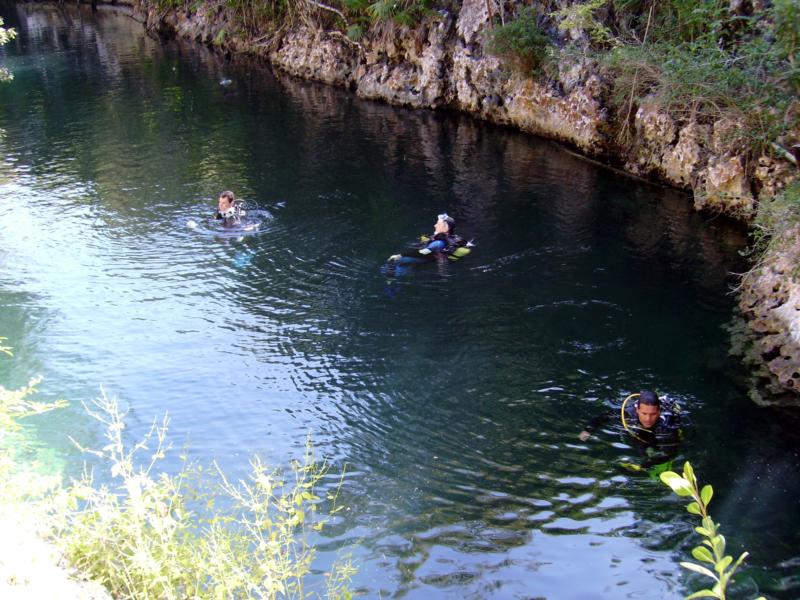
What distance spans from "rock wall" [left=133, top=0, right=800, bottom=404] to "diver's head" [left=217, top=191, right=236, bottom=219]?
430 inches

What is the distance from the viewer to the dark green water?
8.10 m

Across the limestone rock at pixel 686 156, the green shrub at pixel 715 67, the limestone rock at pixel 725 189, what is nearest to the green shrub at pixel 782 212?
the green shrub at pixel 715 67

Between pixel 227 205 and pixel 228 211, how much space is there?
144 mm

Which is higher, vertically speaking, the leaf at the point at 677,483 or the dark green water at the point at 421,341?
the leaf at the point at 677,483

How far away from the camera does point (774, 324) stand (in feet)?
39.2

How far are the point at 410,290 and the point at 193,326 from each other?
4.10 metres

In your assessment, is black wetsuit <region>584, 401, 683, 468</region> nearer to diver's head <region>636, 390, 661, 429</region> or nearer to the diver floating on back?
diver's head <region>636, 390, 661, 429</region>

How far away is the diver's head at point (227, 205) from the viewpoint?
53.0ft

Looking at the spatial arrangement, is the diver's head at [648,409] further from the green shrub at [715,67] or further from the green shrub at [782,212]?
the green shrub at [715,67]

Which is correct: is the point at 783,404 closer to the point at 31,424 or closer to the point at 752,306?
the point at 752,306

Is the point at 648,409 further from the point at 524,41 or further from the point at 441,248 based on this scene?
the point at 524,41

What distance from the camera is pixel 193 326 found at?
491 inches

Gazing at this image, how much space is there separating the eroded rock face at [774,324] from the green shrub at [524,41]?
12.8 meters

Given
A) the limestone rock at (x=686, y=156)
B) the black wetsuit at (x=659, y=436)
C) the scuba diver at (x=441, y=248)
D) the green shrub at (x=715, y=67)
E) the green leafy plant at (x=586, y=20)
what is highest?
the green leafy plant at (x=586, y=20)
